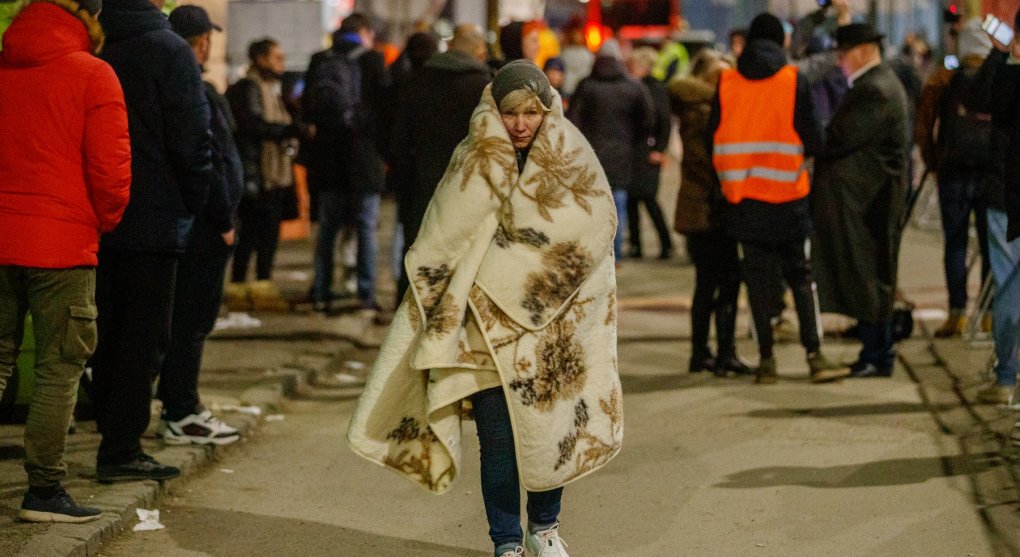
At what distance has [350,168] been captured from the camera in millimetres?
11852

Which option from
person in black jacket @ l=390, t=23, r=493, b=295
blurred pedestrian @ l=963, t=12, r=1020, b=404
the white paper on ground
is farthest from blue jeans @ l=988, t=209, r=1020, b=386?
the white paper on ground

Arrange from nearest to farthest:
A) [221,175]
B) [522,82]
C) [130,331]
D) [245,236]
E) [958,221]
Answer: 1. [522,82]
2. [130,331]
3. [221,175]
4. [958,221]
5. [245,236]

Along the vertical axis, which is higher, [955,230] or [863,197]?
[863,197]

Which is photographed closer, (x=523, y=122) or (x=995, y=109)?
(x=523, y=122)

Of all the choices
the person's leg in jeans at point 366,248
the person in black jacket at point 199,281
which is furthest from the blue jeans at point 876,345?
the person in black jacket at point 199,281

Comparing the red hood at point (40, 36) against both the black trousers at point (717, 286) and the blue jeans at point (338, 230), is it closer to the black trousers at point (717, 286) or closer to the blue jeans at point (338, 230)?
the black trousers at point (717, 286)

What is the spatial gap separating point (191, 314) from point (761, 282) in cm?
345

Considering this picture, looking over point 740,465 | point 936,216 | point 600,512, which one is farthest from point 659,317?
point 936,216

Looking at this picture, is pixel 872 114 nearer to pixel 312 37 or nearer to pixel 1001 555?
pixel 1001 555

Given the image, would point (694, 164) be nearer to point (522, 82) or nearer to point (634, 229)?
point (522, 82)

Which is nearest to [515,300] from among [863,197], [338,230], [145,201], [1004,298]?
[145,201]

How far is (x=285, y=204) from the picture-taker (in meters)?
11.8

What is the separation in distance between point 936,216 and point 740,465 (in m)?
13.2

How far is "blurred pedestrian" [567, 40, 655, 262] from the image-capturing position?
13438 mm
